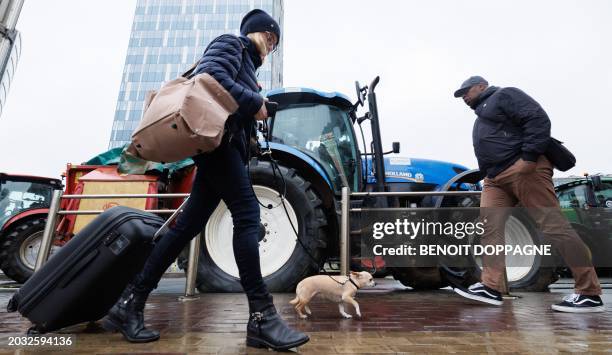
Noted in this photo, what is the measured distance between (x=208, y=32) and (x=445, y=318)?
71378 mm

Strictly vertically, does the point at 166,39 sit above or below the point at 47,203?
above

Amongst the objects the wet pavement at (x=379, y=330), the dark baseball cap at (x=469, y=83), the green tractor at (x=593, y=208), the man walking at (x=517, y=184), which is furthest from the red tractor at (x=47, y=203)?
the green tractor at (x=593, y=208)

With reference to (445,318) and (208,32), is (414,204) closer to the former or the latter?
(445,318)

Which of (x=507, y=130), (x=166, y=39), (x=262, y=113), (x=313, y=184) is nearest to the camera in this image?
(x=262, y=113)

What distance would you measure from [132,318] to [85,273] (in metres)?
0.32

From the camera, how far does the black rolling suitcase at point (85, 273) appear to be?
1.83 m

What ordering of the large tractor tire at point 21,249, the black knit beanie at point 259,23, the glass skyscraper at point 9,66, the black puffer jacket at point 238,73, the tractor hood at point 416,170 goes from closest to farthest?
the black puffer jacket at point 238,73
the black knit beanie at point 259,23
the glass skyscraper at point 9,66
the tractor hood at point 416,170
the large tractor tire at point 21,249

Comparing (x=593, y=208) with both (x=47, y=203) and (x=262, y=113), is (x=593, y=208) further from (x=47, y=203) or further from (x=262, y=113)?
(x=47, y=203)

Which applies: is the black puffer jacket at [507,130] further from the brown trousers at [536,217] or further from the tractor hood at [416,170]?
the tractor hood at [416,170]

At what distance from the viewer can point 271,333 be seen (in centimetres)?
167

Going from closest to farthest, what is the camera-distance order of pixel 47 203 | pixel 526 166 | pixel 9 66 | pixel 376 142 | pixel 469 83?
1. pixel 9 66
2. pixel 526 166
3. pixel 469 83
4. pixel 376 142
5. pixel 47 203

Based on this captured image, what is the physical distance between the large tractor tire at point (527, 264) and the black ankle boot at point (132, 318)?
388 centimetres

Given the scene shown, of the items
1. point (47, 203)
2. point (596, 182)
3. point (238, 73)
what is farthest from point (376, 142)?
point (47, 203)

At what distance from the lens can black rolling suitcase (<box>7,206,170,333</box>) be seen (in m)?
1.83
